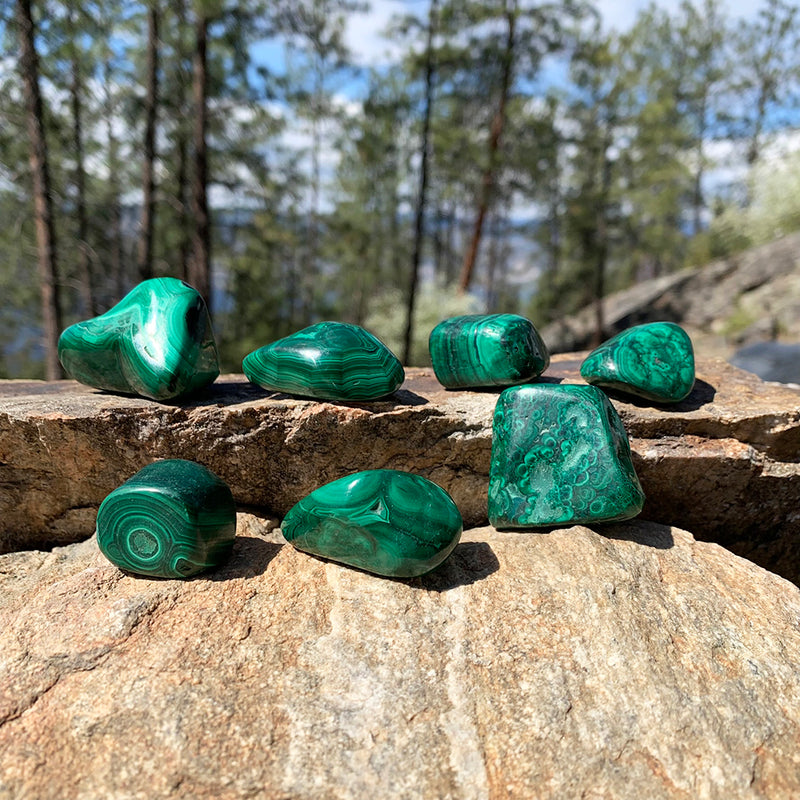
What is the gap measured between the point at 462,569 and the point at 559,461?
631 millimetres

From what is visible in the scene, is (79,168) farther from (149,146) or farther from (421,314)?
(421,314)

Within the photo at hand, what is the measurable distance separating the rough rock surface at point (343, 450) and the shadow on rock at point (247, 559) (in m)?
0.34

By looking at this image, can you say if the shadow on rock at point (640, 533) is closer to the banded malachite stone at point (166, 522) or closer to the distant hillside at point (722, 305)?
the banded malachite stone at point (166, 522)

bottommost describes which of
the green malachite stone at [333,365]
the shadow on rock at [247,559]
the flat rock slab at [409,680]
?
the flat rock slab at [409,680]

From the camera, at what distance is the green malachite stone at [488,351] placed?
2.75 m

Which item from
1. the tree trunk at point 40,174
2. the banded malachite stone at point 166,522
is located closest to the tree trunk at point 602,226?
the tree trunk at point 40,174

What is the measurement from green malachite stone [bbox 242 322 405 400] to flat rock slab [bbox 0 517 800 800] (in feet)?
2.44

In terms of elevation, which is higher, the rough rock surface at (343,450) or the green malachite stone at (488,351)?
the green malachite stone at (488,351)

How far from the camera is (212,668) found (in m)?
1.68

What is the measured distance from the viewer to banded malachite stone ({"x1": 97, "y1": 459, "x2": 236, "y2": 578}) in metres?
1.96

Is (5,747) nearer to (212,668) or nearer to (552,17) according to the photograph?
(212,668)

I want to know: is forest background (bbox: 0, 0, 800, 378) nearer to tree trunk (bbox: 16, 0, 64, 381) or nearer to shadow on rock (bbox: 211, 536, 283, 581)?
tree trunk (bbox: 16, 0, 64, 381)

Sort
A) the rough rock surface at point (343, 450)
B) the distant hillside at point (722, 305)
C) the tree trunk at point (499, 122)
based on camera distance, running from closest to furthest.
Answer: the rough rock surface at point (343, 450), the tree trunk at point (499, 122), the distant hillside at point (722, 305)

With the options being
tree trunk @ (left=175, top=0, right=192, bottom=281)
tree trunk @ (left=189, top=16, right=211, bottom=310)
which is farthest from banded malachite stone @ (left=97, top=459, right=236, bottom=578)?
tree trunk @ (left=175, top=0, right=192, bottom=281)
